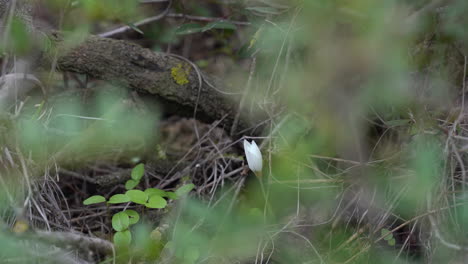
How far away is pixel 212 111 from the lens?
1685 mm

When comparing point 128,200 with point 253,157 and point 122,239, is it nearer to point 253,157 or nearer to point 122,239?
point 122,239

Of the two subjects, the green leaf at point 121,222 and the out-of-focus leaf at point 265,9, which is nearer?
the green leaf at point 121,222

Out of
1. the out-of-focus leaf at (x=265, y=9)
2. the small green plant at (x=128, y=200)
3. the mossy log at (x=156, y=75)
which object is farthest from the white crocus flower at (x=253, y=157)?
the out-of-focus leaf at (x=265, y=9)

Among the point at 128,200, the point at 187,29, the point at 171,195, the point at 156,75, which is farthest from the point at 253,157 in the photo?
the point at 187,29

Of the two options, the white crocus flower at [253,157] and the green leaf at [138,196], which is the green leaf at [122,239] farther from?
the white crocus flower at [253,157]

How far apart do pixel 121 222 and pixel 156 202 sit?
0.35ft

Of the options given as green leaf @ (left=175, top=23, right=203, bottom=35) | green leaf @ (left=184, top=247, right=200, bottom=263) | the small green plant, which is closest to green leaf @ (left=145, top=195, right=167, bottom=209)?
the small green plant

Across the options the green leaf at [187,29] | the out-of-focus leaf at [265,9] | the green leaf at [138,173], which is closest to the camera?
the green leaf at [138,173]

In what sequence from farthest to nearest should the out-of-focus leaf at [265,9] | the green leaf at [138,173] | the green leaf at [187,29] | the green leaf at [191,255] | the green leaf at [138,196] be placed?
1. the green leaf at [187,29]
2. the out-of-focus leaf at [265,9]
3. the green leaf at [138,173]
4. the green leaf at [138,196]
5. the green leaf at [191,255]

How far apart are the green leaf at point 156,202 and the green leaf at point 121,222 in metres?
0.07

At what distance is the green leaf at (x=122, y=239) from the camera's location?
1224 mm

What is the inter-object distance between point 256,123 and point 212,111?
0.17 metres

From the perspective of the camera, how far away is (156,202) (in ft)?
4.25

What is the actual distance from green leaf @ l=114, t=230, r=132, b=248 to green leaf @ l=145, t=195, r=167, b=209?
0.10 metres
